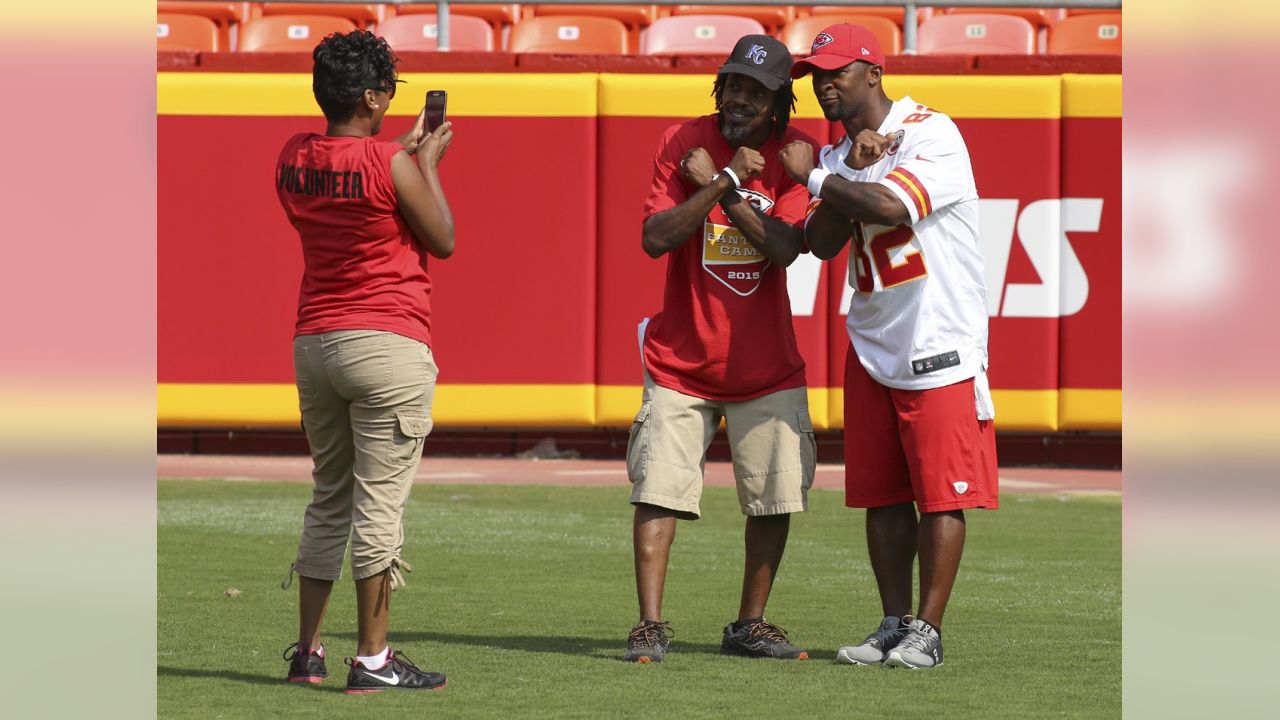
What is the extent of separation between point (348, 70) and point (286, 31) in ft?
32.8

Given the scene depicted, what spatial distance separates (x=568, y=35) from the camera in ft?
45.8

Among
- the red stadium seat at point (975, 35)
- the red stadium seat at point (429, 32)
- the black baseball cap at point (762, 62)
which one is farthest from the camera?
the red stadium seat at point (975, 35)

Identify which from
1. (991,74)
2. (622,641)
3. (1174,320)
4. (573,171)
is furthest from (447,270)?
(1174,320)

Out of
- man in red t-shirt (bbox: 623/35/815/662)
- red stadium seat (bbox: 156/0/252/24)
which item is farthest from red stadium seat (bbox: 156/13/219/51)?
man in red t-shirt (bbox: 623/35/815/662)

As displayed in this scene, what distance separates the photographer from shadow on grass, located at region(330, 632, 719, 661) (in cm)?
547

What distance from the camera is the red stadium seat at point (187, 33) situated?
14.2 m

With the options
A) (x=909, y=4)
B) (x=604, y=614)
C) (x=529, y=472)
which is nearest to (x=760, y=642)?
(x=604, y=614)

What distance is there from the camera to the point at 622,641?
5.70m

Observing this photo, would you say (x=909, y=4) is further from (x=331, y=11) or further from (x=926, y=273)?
(x=926, y=273)

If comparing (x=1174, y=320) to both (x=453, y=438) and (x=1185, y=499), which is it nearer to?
(x=1185, y=499)

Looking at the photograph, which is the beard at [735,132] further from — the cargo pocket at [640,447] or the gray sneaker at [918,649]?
the gray sneaker at [918,649]

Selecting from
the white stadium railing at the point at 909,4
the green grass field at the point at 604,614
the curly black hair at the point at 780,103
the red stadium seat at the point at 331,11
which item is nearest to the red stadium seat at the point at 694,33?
the white stadium railing at the point at 909,4

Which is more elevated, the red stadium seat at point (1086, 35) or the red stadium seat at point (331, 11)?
the red stadium seat at point (331, 11)

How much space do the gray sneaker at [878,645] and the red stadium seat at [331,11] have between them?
10489 mm
